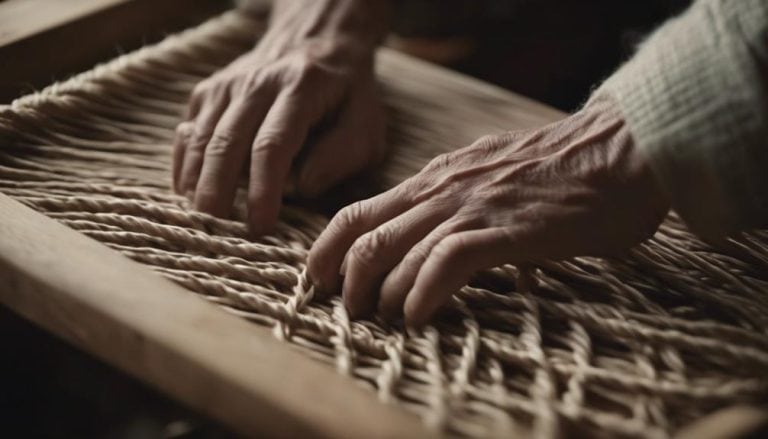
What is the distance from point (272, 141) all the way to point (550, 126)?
21cm

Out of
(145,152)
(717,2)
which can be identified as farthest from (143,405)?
(717,2)

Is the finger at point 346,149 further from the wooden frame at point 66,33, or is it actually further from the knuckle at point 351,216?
the wooden frame at point 66,33

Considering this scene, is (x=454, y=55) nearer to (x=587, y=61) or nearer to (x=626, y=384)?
(x=587, y=61)

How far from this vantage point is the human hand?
0.70 metres

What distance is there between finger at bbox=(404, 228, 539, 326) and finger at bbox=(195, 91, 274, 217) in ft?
0.63

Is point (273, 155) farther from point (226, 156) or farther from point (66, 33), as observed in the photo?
point (66, 33)

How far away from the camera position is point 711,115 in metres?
0.54

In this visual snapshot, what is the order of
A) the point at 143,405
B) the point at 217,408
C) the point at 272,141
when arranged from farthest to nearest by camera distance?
the point at 143,405
the point at 272,141
the point at 217,408

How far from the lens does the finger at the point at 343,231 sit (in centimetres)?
61

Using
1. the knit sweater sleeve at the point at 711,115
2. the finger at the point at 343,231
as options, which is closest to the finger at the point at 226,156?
the finger at the point at 343,231

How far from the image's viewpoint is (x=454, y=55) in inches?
48.1

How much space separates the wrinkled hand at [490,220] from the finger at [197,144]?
0.15 m

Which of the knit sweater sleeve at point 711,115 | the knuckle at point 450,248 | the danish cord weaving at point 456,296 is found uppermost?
the knit sweater sleeve at point 711,115

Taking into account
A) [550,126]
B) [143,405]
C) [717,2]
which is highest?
[717,2]
